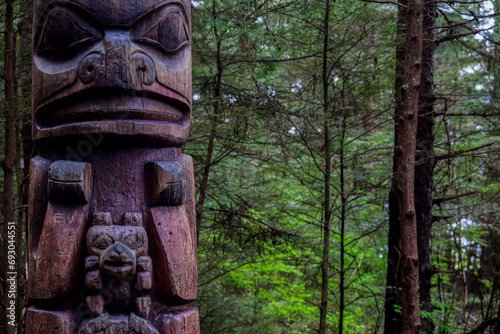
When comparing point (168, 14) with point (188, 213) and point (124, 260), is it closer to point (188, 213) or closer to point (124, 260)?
point (188, 213)

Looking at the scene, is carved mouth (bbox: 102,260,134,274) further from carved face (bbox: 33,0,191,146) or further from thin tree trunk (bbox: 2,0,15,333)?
thin tree trunk (bbox: 2,0,15,333)

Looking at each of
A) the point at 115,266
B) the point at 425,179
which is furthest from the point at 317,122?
the point at 115,266

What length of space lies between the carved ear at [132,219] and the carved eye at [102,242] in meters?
0.19

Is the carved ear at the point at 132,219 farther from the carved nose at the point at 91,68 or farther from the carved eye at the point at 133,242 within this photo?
the carved nose at the point at 91,68

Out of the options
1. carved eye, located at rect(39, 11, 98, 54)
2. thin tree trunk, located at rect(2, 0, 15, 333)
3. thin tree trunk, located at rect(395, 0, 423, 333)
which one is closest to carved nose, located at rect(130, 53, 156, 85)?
carved eye, located at rect(39, 11, 98, 54)

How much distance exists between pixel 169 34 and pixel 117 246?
5.98 feet

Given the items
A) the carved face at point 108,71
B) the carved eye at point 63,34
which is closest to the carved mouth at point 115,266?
the carved face at point 108,71

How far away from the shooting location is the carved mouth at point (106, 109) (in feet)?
11.3

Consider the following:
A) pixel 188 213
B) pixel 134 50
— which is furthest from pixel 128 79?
pixel 188 213

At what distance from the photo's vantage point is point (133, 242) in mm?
3311

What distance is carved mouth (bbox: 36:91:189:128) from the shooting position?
135 inches

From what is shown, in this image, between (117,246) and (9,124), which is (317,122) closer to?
(117,246)

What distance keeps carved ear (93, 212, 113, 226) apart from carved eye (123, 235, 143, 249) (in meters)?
0.22

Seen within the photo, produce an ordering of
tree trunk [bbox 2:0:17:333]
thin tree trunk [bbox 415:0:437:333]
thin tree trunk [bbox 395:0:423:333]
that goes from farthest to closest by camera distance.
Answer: thin tree trunk [bbox 415:0:437:333]
tree trunk [bbox 2:0:17:333]
thin tree trunk [bbox 395:0:423:333]
